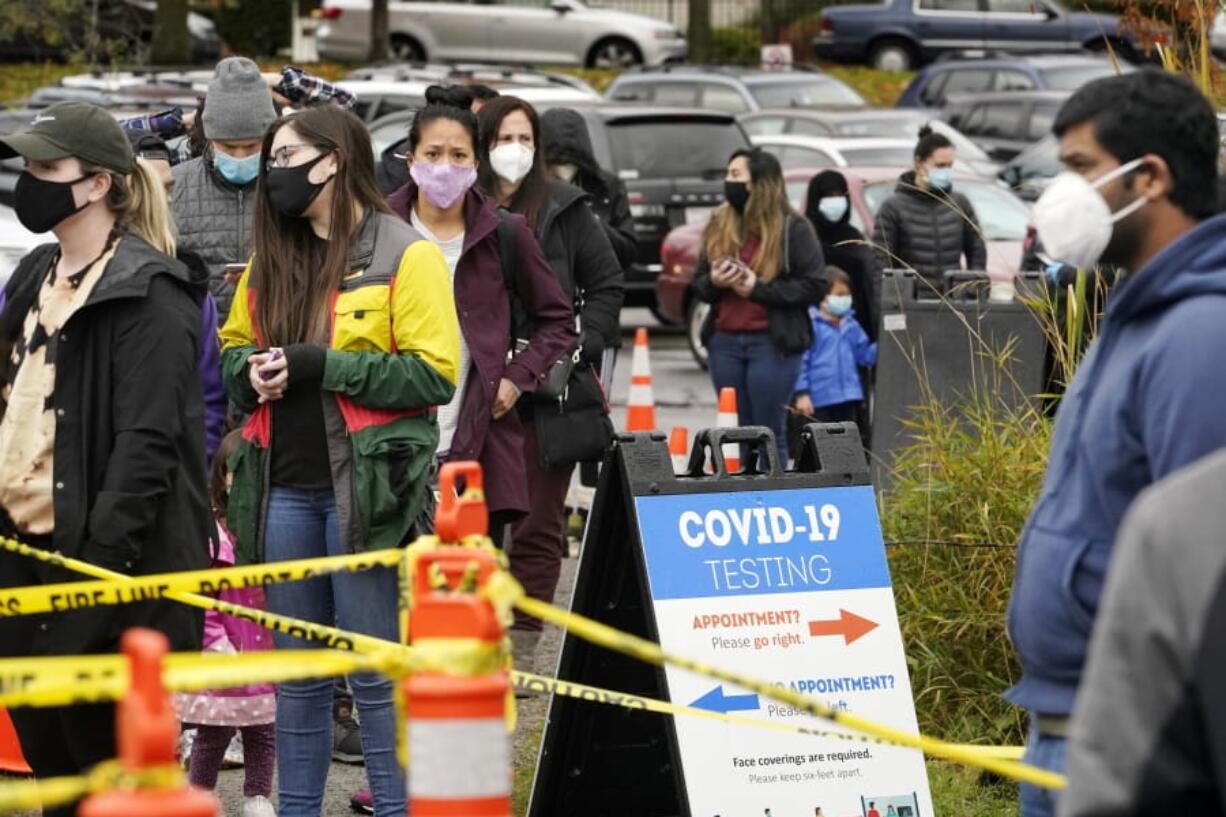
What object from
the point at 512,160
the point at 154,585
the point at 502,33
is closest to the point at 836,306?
the point at 512,160

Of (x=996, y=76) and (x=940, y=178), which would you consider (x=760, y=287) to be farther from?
(x=996, y=76)

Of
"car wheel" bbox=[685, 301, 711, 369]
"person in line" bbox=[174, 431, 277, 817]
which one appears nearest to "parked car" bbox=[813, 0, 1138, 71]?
"car wheel" bbox=[685, 301, 711, 369]

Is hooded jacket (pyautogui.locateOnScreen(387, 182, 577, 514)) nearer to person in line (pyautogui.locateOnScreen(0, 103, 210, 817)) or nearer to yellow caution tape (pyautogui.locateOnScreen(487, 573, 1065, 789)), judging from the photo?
person in line (pyautogui.locateOnScreen(0, 103, 210, 817))

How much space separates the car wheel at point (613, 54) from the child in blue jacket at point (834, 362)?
2562 centimetres

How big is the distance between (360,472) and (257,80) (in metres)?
2.23

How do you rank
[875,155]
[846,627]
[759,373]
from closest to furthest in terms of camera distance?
[846,627]
[759,373]
[875,155]

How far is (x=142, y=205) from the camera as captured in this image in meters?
5.51

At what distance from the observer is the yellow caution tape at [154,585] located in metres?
4.49

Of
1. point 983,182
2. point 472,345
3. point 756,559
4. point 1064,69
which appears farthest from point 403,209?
point 1064,69

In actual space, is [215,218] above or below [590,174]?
above

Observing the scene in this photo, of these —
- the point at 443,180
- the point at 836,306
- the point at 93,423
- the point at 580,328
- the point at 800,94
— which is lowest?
the point at 800,94

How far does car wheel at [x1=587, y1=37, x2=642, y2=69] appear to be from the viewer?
36.9 meters

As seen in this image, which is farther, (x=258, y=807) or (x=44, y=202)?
(x=258, y=807)

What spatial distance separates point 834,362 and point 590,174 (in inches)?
87.3
